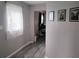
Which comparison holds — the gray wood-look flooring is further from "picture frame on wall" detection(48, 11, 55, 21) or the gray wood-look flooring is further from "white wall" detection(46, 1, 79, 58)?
"picture frame on wall" detection(48, 11, 55, 21)

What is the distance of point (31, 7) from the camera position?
18.0 feet

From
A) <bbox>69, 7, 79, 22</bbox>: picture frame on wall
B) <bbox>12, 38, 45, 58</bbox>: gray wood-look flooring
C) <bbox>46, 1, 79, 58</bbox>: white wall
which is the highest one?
<bbox>69, 7, 79, 22</bbox>: picture frame on wall

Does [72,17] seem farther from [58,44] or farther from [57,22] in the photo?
[58,44]

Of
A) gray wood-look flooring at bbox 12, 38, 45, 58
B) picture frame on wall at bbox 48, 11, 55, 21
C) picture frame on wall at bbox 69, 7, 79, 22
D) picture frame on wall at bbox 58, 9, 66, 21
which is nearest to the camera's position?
picture frame on wall at bbox 69, 7, 79, 22

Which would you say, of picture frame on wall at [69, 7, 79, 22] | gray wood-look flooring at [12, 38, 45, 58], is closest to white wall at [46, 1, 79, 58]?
picture frame on wall at [69, 7, 79, 22]

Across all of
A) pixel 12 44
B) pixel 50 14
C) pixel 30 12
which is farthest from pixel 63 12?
pixel 30 12

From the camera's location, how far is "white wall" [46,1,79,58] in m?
2.28

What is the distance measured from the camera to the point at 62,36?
260 cm

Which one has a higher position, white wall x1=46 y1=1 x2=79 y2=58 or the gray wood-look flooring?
white wall x1=46 y1=1 x2=79 y2=58

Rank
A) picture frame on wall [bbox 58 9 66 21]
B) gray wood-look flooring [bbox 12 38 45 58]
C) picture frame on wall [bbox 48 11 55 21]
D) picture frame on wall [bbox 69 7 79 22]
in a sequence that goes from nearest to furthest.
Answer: picture frame on wall [bbox 69 7 79 22] → picture frame on wall [bbox 58 9 66 21] → picture frame on wall [bbox 48 11 55 21] → gray wood-look flooring [bbox 12 38 45 58]

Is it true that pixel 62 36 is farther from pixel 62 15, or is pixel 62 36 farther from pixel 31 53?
pixel 31 53

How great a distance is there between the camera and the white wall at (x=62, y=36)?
2.28 metres

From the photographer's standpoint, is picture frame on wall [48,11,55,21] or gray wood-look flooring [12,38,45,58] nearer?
picture frame on wall [48,11,55,21]

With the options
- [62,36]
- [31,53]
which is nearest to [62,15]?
[62,36]
